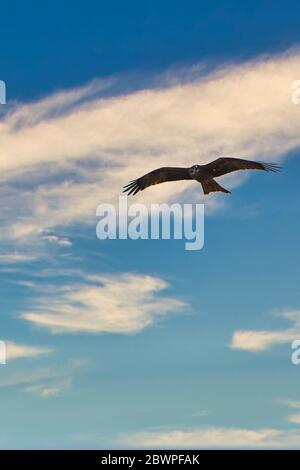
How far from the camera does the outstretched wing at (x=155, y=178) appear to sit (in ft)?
165

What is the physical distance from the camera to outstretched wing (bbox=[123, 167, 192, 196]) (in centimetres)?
5022

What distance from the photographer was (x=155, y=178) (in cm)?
5106

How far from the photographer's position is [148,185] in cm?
5097

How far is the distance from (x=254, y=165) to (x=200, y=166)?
3.34m
